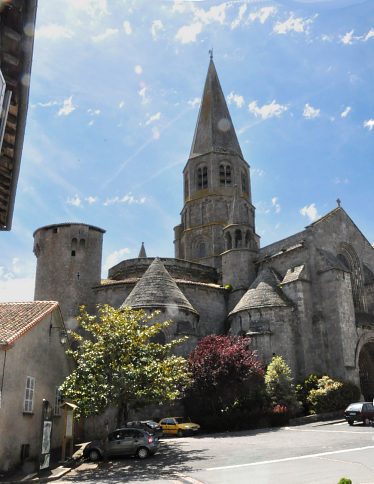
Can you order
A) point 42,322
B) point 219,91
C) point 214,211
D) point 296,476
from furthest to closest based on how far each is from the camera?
point 219,91 < point 214,211 < point 42,322 < point 296,476

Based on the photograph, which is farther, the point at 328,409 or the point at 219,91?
the point at 219,91

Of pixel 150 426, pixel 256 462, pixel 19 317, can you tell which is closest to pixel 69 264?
pixel 150 426

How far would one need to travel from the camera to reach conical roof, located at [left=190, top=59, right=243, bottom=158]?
178 ft

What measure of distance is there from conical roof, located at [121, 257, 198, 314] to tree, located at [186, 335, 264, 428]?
4.70 m

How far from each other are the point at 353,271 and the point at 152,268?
58.9 ft

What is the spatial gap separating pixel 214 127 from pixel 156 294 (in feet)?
100

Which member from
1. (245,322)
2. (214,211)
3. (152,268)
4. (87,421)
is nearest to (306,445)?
(87,421)

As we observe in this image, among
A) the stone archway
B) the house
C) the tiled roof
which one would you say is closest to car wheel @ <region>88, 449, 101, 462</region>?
the house

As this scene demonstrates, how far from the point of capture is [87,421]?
2653 cm

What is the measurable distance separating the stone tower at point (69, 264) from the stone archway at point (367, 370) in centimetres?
2182

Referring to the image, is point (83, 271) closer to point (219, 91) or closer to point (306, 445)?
point (306, 445)

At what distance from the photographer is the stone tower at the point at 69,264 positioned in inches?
1459

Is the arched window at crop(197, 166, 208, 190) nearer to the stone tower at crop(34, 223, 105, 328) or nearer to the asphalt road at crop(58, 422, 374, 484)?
the stone tower at crop(34, 223, 105, 328)

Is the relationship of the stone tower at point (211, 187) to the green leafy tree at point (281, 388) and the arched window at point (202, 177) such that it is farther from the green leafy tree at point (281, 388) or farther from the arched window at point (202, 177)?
the green leafy tree at point (281, 388)
